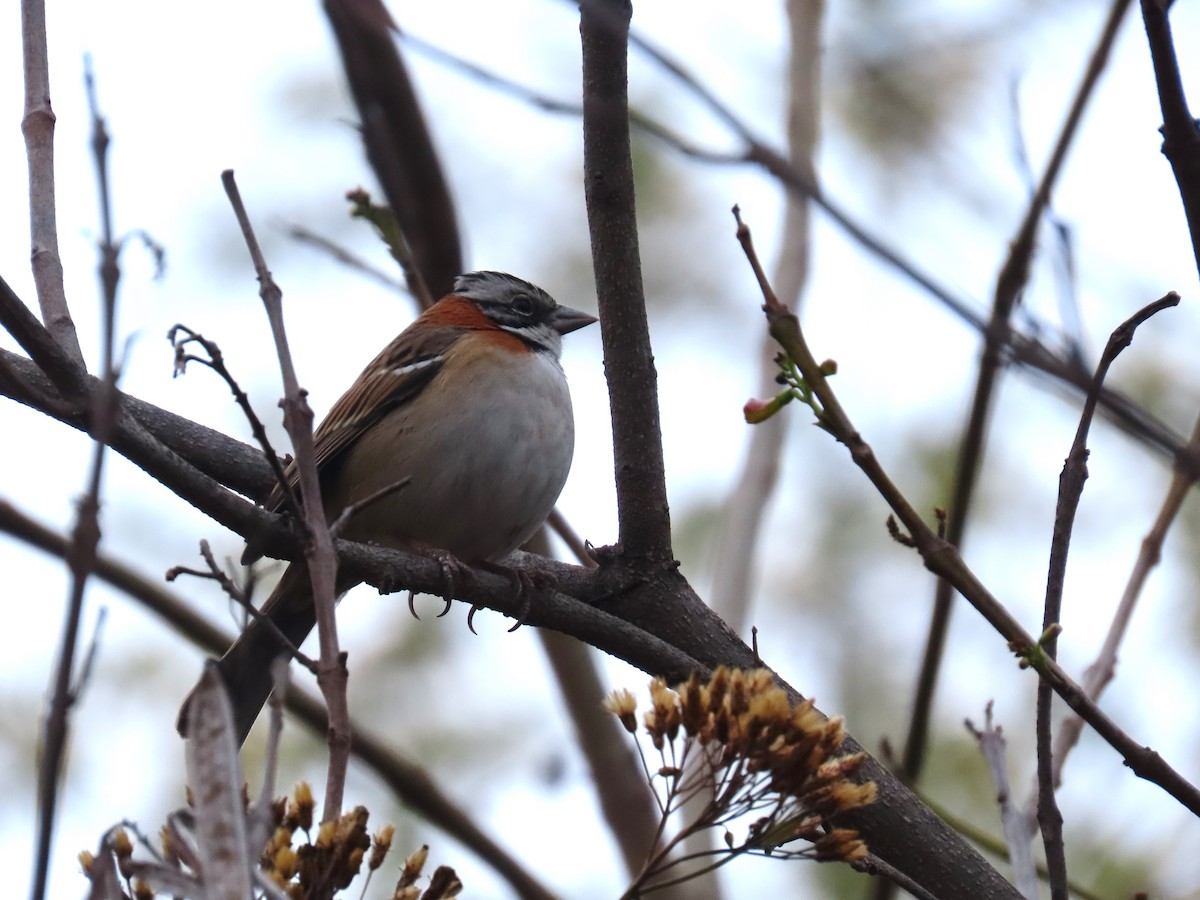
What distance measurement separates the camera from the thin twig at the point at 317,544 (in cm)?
227

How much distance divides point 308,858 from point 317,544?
0.58 meters

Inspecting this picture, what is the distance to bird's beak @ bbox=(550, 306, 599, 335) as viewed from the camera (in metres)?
7.54

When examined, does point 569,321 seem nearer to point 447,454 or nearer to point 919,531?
point 447,454

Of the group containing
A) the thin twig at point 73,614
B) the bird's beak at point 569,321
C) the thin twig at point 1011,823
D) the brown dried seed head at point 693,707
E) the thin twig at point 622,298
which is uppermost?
the bird's beak at point 569,321

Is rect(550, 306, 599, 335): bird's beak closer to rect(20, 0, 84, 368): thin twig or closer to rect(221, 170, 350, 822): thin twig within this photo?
rect(20, 0, 84, 368): thin twig

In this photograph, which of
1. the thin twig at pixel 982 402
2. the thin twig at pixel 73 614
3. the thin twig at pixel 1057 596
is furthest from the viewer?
the thin twig at pixel 982 402

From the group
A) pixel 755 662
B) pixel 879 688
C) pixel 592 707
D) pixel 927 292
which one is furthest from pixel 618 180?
pixel 879 688

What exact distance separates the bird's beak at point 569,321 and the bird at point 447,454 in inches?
31.6

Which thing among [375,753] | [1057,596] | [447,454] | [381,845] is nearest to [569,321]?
[447,454]

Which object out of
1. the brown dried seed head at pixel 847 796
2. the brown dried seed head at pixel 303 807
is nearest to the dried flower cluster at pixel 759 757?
the brown dried seed head at pixel 847 796

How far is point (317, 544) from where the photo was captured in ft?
8.07

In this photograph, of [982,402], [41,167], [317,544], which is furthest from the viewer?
[982,402]

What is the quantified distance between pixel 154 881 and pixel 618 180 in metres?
2.64

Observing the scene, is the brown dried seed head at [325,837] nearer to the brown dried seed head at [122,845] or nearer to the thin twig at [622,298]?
the brown dried seed head at [122,845]
